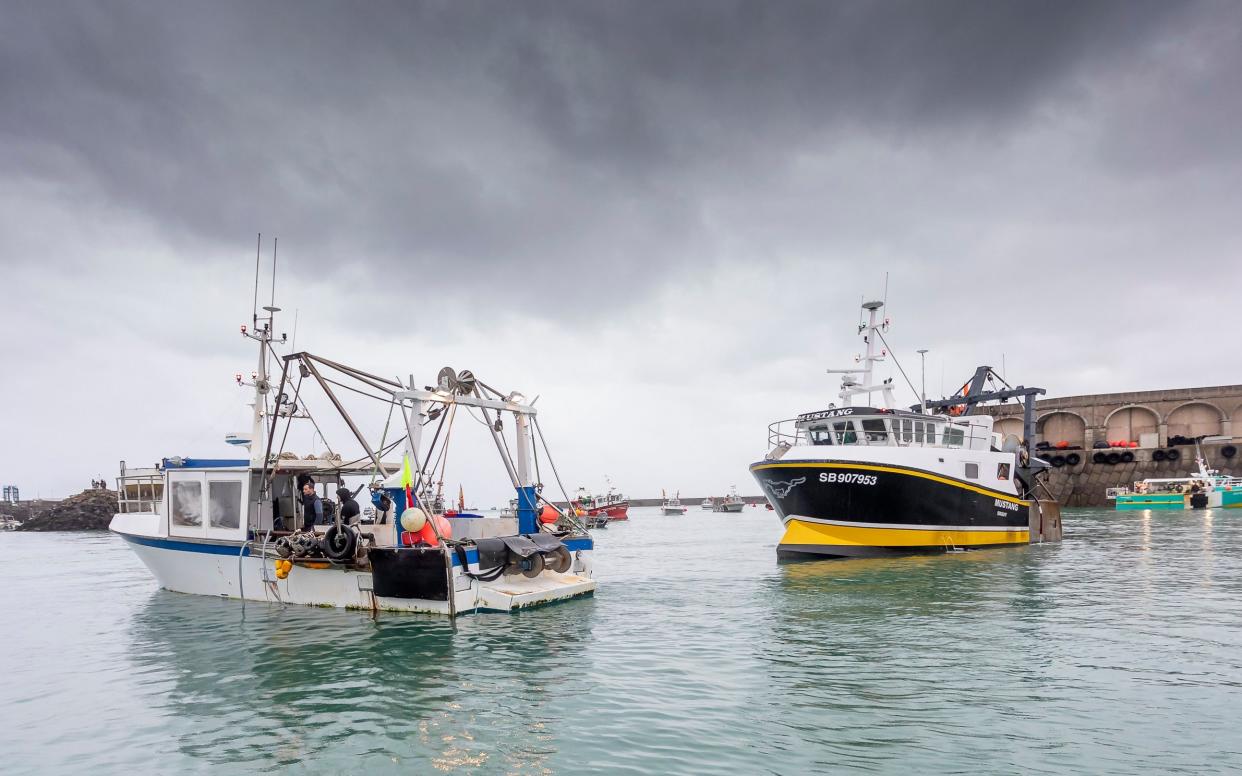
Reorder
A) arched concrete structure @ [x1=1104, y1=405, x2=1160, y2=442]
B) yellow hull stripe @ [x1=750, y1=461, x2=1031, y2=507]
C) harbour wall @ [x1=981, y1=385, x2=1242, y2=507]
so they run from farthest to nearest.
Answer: arched concrete structure @ [x1=1104, y1=405, x2=1160, y2=442]
harbour wall @ [x1=981, y1=385, x2=1242, y2=507]
yellow hull stripe @ [x1=750, y1=461, x2=1031, y2=507]

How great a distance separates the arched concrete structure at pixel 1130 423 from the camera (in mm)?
80812

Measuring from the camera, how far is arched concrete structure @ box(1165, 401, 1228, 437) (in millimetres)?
76938

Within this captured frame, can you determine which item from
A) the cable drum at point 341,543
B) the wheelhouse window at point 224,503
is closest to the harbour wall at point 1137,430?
the cable drum at point 341,543

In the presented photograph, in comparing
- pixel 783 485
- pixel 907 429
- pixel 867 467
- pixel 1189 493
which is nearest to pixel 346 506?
pixel 783 485

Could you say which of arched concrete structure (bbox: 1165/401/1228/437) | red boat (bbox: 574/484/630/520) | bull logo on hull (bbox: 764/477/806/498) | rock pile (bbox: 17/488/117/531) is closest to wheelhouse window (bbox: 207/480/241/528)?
bull logo on hull (bbox: 764/477/806/498)

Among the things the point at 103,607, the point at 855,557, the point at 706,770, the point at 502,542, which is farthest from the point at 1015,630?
the point at 103,607

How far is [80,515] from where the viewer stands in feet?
308

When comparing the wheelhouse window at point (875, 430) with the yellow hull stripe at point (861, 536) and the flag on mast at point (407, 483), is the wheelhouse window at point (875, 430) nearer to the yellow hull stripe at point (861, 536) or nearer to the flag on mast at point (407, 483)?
the yellow hull stripe at point (861, 536)

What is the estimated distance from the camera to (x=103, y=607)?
20703mm

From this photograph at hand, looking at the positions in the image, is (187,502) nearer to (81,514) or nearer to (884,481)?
(884,481)

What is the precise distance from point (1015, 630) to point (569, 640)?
27.8ft

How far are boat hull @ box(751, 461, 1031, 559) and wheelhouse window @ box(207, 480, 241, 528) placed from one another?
18238mm

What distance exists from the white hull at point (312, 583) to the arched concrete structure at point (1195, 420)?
281ft

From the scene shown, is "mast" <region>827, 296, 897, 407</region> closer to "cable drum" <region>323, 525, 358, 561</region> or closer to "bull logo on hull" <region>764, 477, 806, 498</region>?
"bull logo on hull" <region>764, 477, 806, 498</region>
